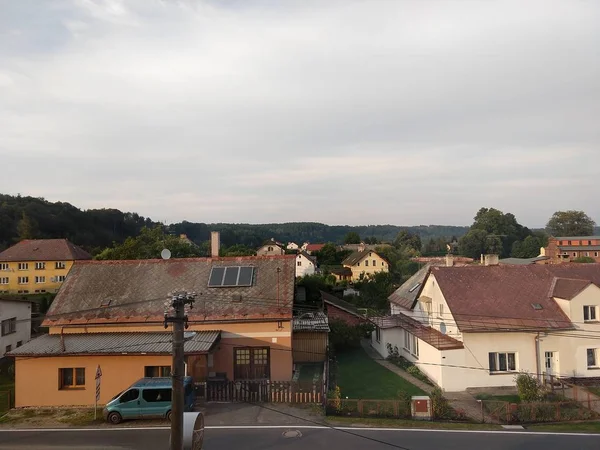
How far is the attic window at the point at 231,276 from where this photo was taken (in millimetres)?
28109

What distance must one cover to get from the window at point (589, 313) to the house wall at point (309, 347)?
51.5ft

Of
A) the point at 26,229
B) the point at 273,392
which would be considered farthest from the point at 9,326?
the point at 26,229

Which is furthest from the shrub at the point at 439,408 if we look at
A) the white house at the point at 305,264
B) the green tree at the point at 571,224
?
the green tree at the point at 571,224

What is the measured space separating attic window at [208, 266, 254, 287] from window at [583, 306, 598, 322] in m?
19.7

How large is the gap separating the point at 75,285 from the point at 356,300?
34.5 meters

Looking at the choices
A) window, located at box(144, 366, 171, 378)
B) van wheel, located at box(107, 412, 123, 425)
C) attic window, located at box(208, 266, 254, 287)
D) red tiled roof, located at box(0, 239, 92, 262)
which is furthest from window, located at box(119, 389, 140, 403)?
red tiled roof, located at box(0, 239, 92, 262)

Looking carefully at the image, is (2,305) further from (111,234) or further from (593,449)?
(111,234)

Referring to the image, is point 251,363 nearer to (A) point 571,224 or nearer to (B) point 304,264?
(B) point 304,264

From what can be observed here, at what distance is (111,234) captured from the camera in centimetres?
15775

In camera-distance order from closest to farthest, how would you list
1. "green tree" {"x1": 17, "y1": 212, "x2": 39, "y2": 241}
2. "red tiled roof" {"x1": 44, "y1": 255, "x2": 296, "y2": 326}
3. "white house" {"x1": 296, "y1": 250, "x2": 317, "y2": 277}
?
"red tiled roof" {"x1": 44, "y1": 255, "x2": 296, "y2": 326} → "white house" {"x1": 296, "y1": 250, "x2": 317, "y2": 277} → "green tree" {"x1": 17, "y1": 212, "x2": 39, "y2": 241}

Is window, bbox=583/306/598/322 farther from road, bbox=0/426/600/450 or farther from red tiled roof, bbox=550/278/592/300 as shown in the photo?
road, bbox=0/426/600/450

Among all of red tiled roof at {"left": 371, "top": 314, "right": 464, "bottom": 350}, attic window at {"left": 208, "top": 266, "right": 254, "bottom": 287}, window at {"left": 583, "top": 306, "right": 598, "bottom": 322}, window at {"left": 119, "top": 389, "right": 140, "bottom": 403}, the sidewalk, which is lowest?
the sidewalk

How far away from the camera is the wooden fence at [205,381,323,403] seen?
75.3ft

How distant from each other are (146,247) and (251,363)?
134ft
